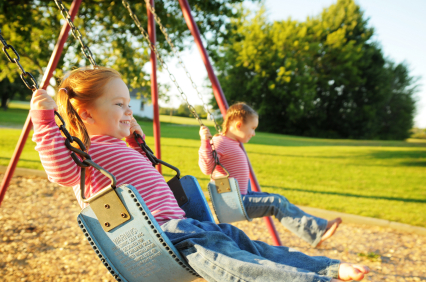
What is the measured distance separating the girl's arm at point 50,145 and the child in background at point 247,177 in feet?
3.79

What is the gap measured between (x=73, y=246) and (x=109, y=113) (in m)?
2.03

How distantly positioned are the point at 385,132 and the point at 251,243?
112 feet

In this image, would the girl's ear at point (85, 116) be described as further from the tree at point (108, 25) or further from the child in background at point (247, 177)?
the tree at point (108, 25)

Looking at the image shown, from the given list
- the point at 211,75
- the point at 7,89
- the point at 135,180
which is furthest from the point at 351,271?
the point at 7,89

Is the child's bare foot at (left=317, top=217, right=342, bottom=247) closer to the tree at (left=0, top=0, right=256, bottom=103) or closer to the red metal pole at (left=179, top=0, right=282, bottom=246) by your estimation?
the red metal pole at (left=179, top=0, right=282, bottom=246)

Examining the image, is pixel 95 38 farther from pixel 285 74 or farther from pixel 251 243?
pixel 285 74

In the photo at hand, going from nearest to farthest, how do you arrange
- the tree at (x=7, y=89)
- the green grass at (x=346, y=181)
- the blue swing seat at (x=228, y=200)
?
1. the blue swing seat at (x=228, y=200)
2. the green grass at (x=346, y=181)
3. the tree at (x=7, y=89)

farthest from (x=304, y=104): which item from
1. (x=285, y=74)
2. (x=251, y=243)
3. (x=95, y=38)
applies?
(x=251, y=243)

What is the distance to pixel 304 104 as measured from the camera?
30.8 metres

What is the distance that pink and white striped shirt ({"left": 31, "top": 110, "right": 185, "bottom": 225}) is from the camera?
4.05 feet

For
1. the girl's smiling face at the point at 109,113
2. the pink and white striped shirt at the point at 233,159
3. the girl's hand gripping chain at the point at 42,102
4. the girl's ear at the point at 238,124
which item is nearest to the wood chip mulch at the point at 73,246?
the pink and white striped shirt at the point at 233,159

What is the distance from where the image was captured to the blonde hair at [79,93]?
4.67 ft

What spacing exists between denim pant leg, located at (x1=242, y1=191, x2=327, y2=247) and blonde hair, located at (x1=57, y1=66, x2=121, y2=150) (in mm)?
1458

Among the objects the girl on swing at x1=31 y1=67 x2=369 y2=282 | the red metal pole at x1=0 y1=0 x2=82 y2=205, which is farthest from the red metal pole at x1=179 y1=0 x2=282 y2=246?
the girl on swing at x1=31 y1=67 x2=369 y2=282
